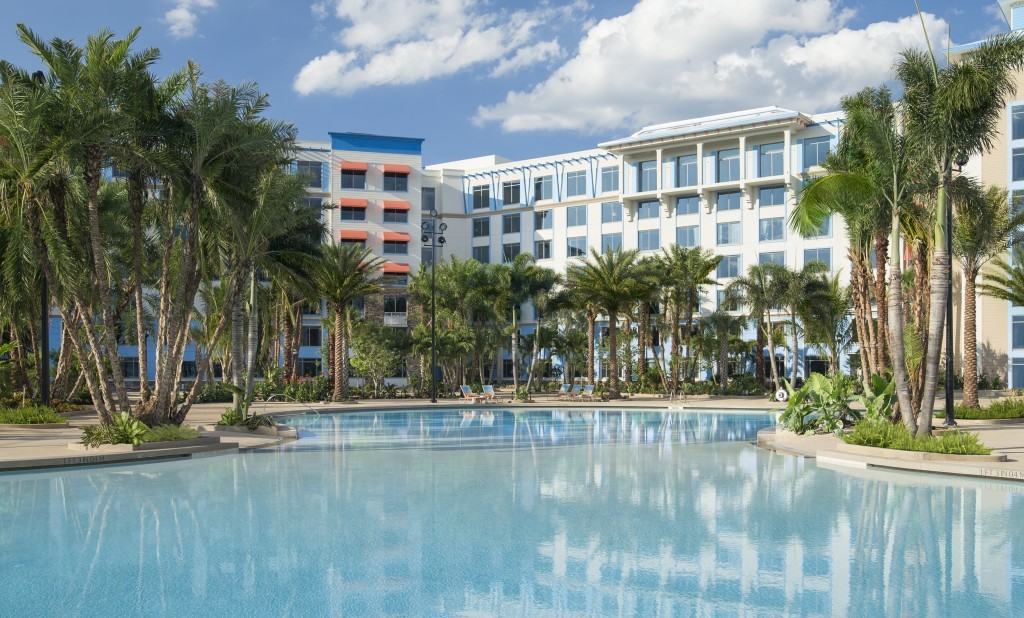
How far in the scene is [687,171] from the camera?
64875 millimetres

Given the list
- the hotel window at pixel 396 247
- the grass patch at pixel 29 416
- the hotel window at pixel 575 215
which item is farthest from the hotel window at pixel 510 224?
the grass patch at pixel 29 416

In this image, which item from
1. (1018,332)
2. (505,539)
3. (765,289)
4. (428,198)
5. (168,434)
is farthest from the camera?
(428,198)

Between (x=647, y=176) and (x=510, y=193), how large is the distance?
12690mm

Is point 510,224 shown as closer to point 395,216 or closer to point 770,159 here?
point 395,216

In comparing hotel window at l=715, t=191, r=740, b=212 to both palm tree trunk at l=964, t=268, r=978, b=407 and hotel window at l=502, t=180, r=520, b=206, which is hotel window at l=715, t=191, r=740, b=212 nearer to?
hotel window at l=502, t=180, r=520, b=206

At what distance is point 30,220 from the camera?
19984mm

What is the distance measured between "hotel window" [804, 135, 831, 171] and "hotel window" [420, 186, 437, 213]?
29756 millimetres

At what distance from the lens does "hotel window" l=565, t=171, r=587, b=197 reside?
233 feet

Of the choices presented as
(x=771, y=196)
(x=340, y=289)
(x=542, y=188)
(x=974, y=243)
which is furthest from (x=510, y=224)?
(x=974, y=243)

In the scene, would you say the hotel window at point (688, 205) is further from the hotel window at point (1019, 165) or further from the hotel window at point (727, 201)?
the hotel window at point (1019, 165)

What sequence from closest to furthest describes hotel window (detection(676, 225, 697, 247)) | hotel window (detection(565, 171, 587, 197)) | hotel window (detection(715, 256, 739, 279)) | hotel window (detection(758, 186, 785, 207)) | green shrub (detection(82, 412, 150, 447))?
green shrub (detection(82, 412, 150, 447)) < hotel window (detection(758, 186, 785, 207)) < hotel window (detection(715, 256, 739, 279)) < hotel window (detection(676, 225, 697, 247)) < hotel window (detection(565, 171, 587, 197))

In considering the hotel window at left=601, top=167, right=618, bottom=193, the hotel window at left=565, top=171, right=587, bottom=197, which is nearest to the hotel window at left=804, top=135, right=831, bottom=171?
the hotel window at left=601, top=167, right=618, bottom=193

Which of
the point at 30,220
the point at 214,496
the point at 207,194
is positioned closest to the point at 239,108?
the point at 207,194

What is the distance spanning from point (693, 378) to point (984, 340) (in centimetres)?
1662
